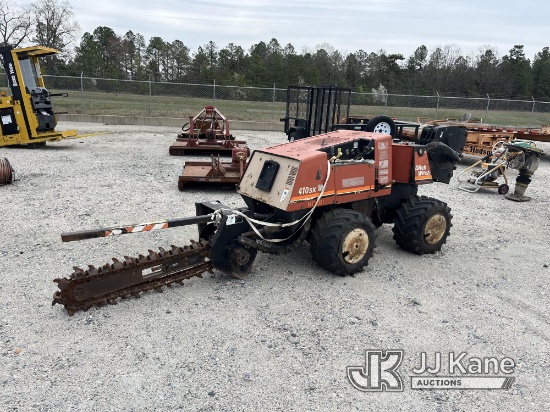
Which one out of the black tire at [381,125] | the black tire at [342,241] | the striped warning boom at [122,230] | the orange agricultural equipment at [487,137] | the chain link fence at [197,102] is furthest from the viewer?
the chain link fence at [197,102]

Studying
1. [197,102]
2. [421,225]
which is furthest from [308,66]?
[421,225]

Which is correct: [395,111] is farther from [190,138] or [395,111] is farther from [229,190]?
[229,190]

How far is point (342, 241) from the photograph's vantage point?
4777 millimetres

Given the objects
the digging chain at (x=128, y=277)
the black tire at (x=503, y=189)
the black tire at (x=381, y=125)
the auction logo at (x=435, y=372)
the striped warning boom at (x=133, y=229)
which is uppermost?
the black tire at (x=381, y=125)

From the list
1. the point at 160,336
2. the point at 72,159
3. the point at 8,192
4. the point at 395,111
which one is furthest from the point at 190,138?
the point at 395,111

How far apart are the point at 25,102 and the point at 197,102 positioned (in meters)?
14.5

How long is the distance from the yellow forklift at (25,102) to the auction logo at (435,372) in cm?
1101

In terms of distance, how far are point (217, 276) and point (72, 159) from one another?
7902mm

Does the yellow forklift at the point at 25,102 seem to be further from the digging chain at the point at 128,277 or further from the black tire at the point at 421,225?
the black tire at the point at 421,225

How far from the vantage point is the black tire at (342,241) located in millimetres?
4766

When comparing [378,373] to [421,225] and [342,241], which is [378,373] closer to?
[342,241]

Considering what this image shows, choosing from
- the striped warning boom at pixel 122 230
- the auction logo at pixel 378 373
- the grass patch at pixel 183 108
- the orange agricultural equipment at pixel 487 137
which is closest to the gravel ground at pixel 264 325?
the auction logo at pixel 378 373

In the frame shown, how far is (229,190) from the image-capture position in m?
8.88

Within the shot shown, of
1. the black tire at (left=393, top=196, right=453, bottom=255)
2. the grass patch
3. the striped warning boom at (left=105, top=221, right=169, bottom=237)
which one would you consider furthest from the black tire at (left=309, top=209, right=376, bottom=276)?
the grass patch
